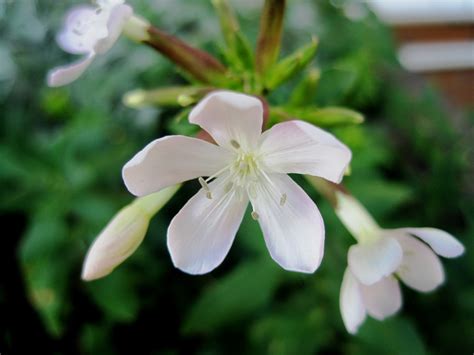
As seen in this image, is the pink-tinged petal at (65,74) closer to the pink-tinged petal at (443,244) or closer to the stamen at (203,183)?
the stamen at (203,183)

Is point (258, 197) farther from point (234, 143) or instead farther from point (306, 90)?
point (306, 90)

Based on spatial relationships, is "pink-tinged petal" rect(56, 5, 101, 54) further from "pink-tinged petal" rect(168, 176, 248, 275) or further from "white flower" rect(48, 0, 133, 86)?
"pink-tinged petal" rect(168, 176, 248, 275)

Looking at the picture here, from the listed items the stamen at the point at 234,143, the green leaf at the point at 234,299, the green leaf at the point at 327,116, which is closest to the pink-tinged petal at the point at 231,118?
the stamen at the point at 234,143

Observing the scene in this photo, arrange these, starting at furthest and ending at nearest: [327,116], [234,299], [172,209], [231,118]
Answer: [172,209] → [234,299] → [327,116] → [231,118]

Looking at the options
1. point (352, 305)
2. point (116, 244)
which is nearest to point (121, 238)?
point (116, 244)

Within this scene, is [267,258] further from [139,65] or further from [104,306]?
[139,65]

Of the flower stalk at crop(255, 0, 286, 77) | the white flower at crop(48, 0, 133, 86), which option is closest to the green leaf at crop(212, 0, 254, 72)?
the flower stalk at crop(255, 0, 286, 77)

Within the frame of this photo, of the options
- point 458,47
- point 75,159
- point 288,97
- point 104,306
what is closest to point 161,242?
point 104,306
